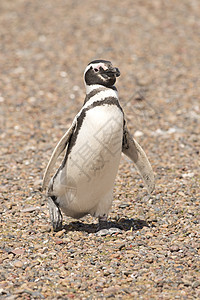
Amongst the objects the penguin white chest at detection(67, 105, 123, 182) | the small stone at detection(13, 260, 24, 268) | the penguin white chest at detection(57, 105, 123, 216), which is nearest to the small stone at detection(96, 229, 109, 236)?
the penguin white chest at detection(57, 105, 123, 216)

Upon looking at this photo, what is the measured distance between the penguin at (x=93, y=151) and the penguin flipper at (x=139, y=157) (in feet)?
0.04

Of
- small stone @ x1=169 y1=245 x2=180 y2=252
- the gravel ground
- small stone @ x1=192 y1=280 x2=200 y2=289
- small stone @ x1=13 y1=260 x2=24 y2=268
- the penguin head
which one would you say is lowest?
the gravel ground

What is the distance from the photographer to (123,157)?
23.8ft

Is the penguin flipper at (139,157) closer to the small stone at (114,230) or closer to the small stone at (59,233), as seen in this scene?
the small stone at (114,230)

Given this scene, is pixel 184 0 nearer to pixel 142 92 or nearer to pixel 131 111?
pixel 142 92

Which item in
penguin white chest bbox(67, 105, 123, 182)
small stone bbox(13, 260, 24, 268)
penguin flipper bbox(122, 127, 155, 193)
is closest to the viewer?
small stone bbox(13, 260, 24, 268)

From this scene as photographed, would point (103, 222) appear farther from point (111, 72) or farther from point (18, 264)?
point (111, 72)

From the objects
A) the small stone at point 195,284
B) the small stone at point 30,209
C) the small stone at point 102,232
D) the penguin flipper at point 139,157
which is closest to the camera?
the small stone at point 195,284

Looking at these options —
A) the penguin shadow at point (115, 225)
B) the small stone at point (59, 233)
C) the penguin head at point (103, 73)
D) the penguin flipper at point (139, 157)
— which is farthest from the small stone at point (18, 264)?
the penguin head at point (103, 73)

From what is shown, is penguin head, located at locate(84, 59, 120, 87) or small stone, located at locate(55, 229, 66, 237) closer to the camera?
penguin head, located at locate(84, 59, 120, 87)

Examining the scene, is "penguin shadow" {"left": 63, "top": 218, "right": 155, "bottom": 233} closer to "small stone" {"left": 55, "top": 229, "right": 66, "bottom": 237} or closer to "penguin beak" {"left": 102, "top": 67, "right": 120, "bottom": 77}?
"small stone" {"left": 55, "top": 229, "right": 66, "bottom": 237}

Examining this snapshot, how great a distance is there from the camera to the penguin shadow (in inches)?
202

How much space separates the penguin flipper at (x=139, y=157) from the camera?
5172 mm

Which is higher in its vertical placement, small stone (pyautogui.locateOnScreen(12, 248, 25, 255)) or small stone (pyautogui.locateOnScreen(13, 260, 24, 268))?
small stone (pyautogui.locateOnScreen(13, 260, 24, 268))
